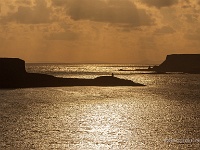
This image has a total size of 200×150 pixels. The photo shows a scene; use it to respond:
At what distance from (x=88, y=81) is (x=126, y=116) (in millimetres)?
89982

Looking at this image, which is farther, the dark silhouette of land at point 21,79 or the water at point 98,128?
the dark silhouette of land at point 21,79

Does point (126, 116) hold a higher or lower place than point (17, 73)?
lower

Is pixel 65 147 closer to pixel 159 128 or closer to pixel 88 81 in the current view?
pixel 159 128

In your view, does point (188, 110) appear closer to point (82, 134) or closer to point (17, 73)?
point (82, 134)

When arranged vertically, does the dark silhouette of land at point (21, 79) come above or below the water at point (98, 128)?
above

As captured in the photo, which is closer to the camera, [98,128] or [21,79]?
[98,128]

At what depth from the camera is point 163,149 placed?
39.1 meters

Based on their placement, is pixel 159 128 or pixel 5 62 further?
pixel 5 62

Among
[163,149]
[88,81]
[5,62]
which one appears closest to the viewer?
[163,149]

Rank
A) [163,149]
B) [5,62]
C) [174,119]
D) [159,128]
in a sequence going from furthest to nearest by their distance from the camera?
1. [5,62]
2. [174,119]
3. [159,128]
4. [163,149]

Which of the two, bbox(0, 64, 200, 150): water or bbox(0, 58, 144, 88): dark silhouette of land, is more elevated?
bbox(0, 58, 144, 88): dark silhouette of land

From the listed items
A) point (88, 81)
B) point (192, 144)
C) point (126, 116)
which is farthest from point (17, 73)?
point (192, 144)

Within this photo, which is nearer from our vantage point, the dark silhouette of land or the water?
the water

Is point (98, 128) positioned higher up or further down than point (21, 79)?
further down
